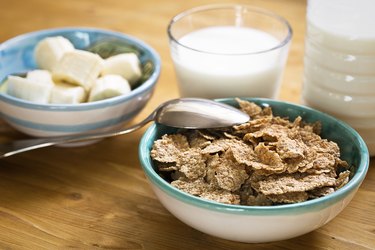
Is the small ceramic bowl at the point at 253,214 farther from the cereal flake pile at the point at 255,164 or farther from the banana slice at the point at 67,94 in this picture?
the banana slice at the point at 67,94

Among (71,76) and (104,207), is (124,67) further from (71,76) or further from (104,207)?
(104,207)

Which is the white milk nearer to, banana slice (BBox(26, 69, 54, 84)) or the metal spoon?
A: the metal spoon

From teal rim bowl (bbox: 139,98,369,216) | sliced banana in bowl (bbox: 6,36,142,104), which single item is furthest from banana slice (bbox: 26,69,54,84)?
teal rim bowl (bbox: 139,98,369,216)

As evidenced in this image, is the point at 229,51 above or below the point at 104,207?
above

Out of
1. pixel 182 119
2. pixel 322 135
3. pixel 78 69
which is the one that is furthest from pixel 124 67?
pixel 322 135

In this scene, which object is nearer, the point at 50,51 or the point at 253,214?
the point at 253,214

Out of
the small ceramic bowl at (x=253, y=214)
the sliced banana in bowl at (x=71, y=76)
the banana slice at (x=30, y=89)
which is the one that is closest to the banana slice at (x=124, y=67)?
the sliced banana in bowl at (x=71, y=76)

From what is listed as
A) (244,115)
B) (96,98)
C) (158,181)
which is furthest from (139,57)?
(158,181)
